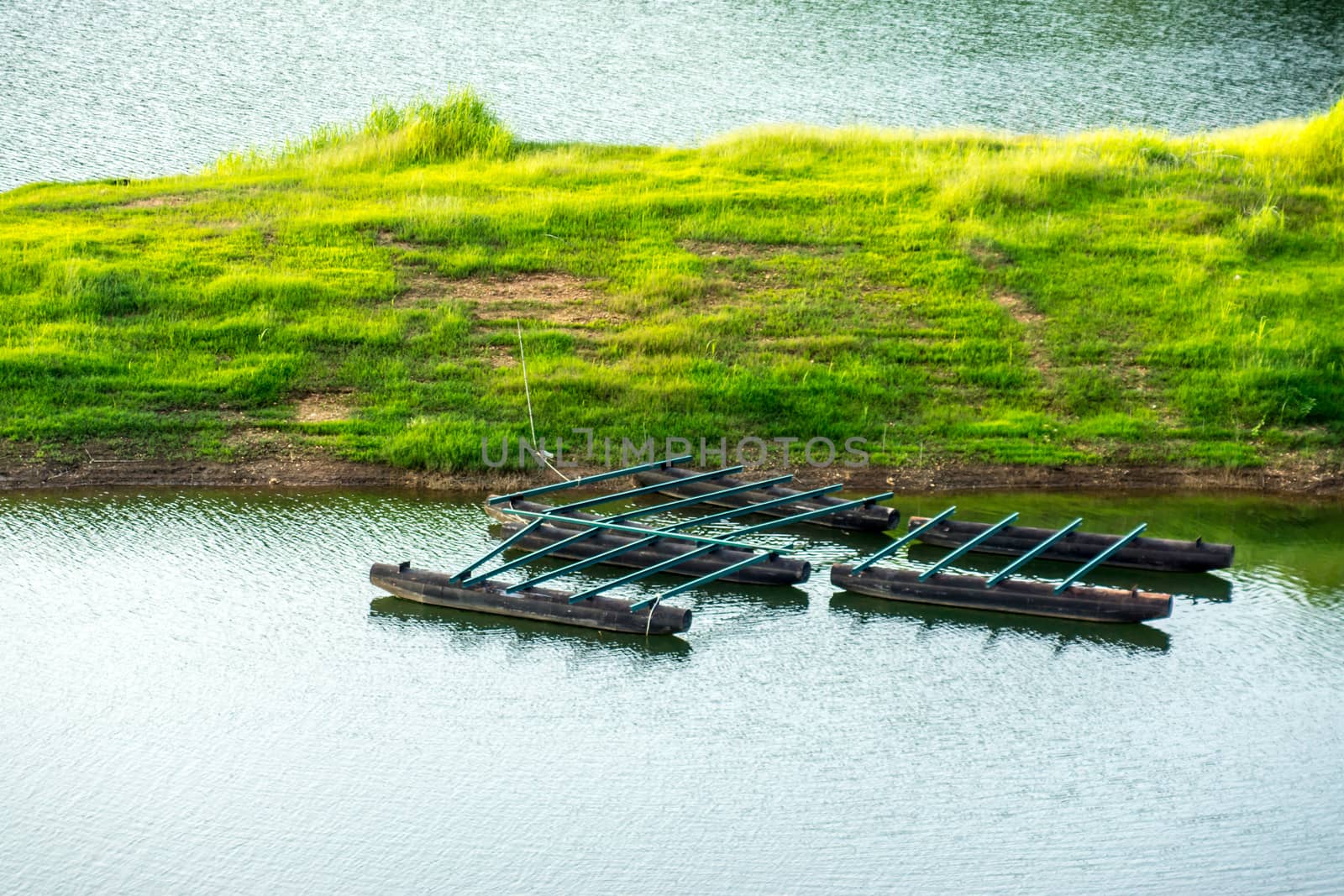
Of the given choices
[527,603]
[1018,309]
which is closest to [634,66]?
[1018,309]

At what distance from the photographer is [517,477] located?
14594mm

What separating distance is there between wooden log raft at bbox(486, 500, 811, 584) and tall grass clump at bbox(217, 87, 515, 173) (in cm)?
932

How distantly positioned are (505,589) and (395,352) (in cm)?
509

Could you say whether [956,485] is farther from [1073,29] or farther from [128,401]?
[1073,29]

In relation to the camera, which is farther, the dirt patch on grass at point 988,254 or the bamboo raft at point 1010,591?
the dirt patch on grass at point 988,254

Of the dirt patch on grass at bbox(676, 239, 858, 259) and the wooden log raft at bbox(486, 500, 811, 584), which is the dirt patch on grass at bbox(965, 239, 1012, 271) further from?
the wooden log raft at bbox(486, 500, 811, 584)

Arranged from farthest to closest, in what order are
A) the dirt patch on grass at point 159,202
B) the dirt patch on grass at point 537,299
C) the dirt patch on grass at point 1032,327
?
the dirt patch on grass at point 159,202, the dirt patch on grass at point 537,299, the dirt patch on grass at point 1032,327

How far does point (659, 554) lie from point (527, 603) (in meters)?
1.37

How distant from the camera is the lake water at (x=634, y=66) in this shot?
24.2 m

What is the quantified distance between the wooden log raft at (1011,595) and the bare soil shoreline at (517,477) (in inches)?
105

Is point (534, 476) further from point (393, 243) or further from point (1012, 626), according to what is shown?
point (1012, 626)

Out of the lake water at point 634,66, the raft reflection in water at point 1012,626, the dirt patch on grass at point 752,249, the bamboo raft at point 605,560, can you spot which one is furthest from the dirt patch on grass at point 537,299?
the lake water at point 634,66

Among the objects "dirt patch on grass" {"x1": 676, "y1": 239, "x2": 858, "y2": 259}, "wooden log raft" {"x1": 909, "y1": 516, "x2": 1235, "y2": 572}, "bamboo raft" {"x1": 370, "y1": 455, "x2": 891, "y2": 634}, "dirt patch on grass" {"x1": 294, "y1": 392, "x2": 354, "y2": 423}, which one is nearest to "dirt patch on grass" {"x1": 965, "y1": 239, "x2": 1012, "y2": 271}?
"dirt patch on grass" {"x1": 676, "y1": 239, "x2": 858, "y2": 259}

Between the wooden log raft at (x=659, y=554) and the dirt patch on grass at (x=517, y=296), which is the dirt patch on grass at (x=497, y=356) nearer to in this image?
the dirt patch on grass at (x=517, y=296)
